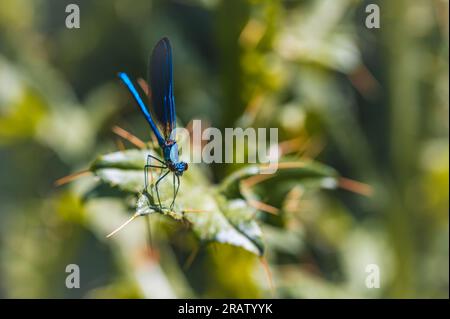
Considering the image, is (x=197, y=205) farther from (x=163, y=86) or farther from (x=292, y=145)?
(x=292, y=145)

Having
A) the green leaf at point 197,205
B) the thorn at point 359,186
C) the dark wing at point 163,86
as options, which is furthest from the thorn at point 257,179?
the thorn at point 359,186

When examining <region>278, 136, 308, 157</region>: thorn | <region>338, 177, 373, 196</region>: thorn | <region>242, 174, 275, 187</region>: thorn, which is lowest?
<region>242, 174, 275, 187</region>: thorn

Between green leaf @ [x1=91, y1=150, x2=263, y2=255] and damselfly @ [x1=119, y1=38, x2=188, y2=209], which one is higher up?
damselfly @ [x1=119, y1=38, x2=188, y2=209]

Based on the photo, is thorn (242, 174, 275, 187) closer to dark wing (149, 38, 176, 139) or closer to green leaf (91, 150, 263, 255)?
green leaf (91, 150, 263, 255)

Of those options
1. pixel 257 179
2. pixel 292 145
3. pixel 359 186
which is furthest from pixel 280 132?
pixel 359 186

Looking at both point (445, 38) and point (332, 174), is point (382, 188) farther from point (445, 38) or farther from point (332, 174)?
point (332, 174)

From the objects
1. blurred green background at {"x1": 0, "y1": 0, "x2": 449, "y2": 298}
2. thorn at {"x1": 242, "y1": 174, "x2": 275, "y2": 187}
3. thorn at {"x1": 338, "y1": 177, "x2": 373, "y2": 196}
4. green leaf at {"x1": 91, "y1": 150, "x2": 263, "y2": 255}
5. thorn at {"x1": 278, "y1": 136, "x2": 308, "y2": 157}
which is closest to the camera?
green leaf at {"x1": 91, "y1": 150, "x2": 263, "y2": 255}

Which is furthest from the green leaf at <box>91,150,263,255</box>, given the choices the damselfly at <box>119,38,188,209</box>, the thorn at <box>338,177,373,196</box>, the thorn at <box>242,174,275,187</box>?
the thorn at <box>338,177,373,196</box>
